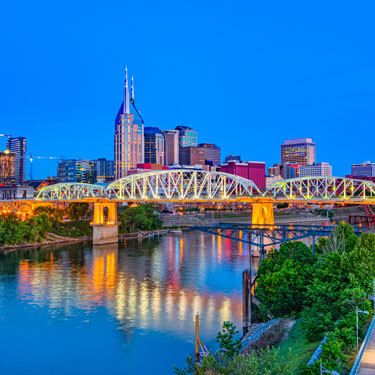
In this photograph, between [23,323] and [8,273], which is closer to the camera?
[23,323]

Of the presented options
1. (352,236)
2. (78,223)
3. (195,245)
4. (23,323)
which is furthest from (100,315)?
(78,223)

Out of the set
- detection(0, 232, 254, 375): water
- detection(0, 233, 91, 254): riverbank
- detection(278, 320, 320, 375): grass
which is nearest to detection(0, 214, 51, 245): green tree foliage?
detection(0, 233, 91, 254): riverbank

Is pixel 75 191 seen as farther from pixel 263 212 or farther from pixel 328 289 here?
pixel 328 289

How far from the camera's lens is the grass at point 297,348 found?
16945 mm

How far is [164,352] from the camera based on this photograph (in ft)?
87.0

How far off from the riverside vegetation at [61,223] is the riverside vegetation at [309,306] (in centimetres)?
4450

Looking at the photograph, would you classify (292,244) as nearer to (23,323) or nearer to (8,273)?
(23,323)

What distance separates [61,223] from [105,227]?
8.64 m

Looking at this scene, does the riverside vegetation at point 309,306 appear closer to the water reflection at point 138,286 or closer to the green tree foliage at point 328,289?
the green tree foliage at point 328,289

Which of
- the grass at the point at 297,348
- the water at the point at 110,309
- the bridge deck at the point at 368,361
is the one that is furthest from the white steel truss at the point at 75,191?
the bridge deck at the point at 368,361

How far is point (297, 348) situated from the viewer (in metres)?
21.2

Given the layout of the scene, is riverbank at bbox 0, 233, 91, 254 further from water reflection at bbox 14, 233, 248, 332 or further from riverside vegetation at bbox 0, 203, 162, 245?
water reflection at bbox 14, 233, 248, 332

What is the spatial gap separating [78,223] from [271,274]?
58802 millimetres

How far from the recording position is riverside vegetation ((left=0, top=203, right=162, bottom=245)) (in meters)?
68.4
